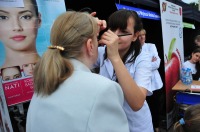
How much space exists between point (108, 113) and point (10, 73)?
0.90m

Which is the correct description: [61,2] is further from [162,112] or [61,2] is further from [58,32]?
[162,112]

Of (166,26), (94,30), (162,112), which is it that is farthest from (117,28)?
(162,112)

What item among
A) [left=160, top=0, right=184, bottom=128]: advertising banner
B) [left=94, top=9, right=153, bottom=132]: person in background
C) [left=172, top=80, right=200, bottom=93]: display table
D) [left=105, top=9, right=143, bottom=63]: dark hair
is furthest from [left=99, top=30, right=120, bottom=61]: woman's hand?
[left=160, top=0, right=184, bottom=128]: advertising banner

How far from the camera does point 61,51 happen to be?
90 centimetres

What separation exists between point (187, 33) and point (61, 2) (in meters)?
9.12

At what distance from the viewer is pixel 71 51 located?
0.90 meters

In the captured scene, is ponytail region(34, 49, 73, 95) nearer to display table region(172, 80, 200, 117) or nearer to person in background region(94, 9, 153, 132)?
person in background region(94, 9, 153, 132)

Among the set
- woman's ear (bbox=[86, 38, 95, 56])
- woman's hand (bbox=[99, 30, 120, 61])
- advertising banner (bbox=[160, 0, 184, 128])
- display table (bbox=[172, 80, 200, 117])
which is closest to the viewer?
woman's ear (bbox=[86, 38, 95, 56])

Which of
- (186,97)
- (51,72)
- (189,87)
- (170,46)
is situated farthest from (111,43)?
(170,46)

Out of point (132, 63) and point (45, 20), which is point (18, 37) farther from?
point (132, 63)

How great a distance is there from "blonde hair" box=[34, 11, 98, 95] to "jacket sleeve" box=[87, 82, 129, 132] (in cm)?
16

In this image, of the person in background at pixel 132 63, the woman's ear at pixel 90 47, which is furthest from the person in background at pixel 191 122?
the woman's ear at pixel 90 47

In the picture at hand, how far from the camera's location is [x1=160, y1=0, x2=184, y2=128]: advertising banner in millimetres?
4074

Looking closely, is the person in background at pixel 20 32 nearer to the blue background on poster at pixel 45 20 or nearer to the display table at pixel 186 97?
the blue background on poster at pixel 45 20
